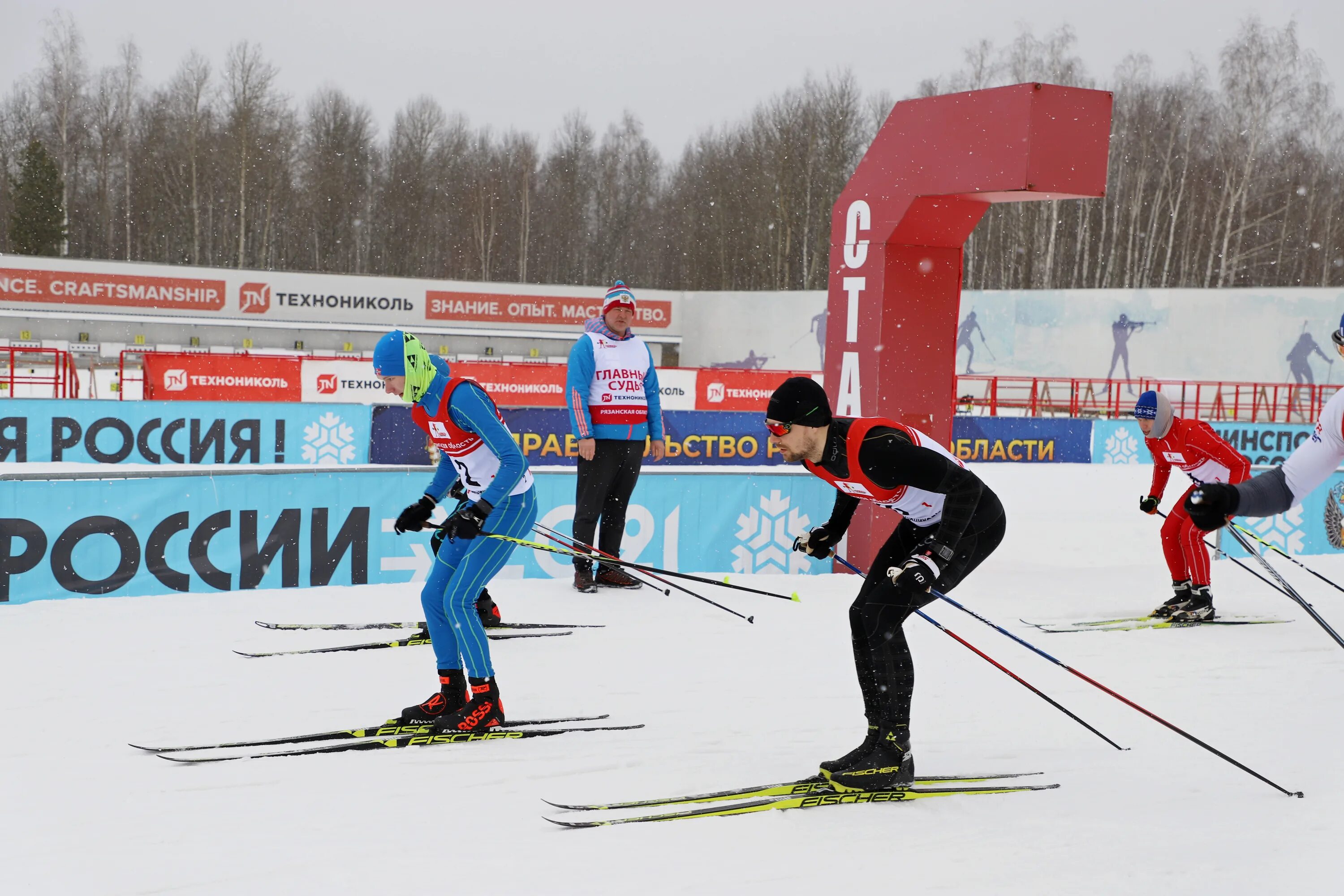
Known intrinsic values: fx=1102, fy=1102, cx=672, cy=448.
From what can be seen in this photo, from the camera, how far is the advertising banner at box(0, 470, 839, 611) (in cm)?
718

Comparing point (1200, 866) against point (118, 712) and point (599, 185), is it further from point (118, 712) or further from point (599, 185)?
point (599, 185)

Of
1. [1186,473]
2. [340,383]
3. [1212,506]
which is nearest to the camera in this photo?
[1212,506]

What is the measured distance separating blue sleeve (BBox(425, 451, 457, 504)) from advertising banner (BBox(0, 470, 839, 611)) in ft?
8.40

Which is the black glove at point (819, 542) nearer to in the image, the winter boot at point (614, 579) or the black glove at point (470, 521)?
the black glove at point (470, 521)

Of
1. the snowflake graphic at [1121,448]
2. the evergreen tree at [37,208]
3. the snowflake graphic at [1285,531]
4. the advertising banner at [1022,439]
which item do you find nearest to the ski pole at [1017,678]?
the snowflake graphic at [1285,531]

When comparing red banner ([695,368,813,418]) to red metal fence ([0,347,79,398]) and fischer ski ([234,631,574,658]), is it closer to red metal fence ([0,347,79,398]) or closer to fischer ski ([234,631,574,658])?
red metal fence ([0,347,79,398])

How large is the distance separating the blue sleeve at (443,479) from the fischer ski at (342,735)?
1037 mm

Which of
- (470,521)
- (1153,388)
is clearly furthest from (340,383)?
(1153,388)

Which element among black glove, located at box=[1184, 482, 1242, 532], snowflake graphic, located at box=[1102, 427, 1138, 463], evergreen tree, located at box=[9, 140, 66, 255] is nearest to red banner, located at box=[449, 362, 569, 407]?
snowflake graphic, located at box=[1102, 427, 1138, 463]

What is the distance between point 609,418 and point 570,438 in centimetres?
685

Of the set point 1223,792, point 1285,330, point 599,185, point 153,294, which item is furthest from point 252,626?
point 599,185

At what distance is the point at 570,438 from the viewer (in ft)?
48.3

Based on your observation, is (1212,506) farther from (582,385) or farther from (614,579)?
(614,579)

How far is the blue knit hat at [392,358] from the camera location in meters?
4.66
